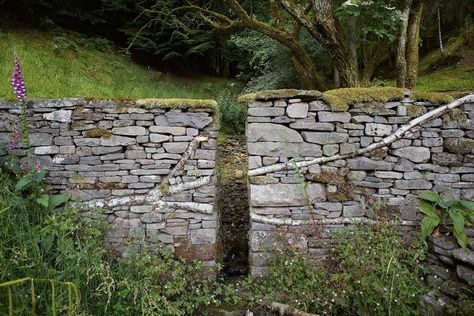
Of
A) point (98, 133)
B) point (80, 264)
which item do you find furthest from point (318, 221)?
point (98, 133)

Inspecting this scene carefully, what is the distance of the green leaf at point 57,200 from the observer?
11.6 feet

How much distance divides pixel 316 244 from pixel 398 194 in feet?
3.88

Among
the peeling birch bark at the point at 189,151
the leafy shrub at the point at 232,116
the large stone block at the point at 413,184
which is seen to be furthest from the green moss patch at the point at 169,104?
the leafy shrub at the point at 232,116

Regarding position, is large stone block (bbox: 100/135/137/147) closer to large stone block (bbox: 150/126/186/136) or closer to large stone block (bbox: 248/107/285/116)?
large stone block (bbox: 150/126/186/136)

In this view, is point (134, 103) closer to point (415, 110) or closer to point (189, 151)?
point (189, 151)

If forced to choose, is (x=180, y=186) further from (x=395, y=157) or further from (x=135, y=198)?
(x=395, y=157)

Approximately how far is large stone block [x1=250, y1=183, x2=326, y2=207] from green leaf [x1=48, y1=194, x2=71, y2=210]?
221 centimetres

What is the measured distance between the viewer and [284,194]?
3707 mm

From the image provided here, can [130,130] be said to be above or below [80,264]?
above

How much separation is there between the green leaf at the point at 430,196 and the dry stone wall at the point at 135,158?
2.54 meters

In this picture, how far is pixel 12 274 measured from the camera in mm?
2867

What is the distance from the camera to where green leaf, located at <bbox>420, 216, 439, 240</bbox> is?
3545 mm

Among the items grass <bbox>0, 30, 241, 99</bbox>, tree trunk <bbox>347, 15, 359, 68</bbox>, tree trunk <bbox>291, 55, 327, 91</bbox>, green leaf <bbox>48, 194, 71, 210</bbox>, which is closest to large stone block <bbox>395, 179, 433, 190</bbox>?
tree trunk <bbox>347, 15, 359, 68</bbox>

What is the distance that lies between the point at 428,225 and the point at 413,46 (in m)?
3.50
